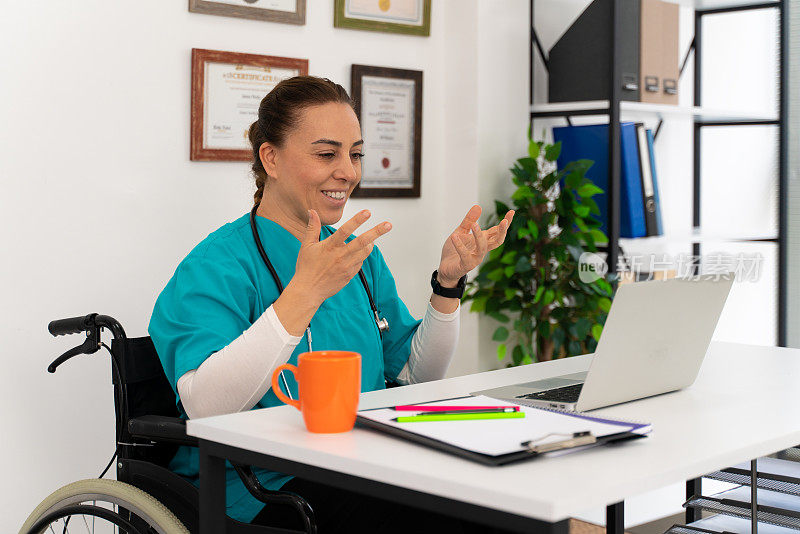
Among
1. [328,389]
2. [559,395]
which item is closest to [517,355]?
[559,395]

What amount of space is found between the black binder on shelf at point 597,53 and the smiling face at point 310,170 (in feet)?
4.07

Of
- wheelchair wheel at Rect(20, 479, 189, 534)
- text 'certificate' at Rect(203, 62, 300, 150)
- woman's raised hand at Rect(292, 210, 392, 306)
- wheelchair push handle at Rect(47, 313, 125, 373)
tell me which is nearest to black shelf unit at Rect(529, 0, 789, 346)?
text 'certificate' at Rect(203, 62, 300, 150)

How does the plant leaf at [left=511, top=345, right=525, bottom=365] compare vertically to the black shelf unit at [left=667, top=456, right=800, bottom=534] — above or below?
above

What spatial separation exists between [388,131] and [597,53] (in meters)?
0.68

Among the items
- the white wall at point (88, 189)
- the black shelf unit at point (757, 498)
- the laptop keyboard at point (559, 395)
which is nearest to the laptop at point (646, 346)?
the laptop keyboard at point (559, 395)

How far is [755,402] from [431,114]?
5.92ft

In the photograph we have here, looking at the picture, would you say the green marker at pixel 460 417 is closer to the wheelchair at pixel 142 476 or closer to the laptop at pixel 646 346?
the laptop at pixel 646 346

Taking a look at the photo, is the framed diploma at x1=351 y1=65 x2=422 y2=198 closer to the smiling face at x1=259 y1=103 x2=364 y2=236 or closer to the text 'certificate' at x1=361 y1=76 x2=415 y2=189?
the text 'certificate' at x1=361 y1=76 x2=415 y2=189

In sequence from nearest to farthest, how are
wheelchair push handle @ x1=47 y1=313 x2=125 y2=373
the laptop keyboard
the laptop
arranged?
the laptop < the laptop keyboard < wheelchair push handle @ x1=47 y1=313 x2=125 y2=373

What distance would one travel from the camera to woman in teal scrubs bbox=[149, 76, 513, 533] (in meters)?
1.39

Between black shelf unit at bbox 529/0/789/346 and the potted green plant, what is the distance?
7 centimetres

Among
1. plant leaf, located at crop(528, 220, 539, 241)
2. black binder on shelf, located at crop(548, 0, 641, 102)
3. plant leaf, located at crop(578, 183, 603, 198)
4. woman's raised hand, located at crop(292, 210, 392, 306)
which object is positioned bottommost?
woman's raised hand, located at crop(292, 210, 392, 306)

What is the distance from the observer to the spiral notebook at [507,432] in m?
1.00

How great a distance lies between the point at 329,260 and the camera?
1385mm
